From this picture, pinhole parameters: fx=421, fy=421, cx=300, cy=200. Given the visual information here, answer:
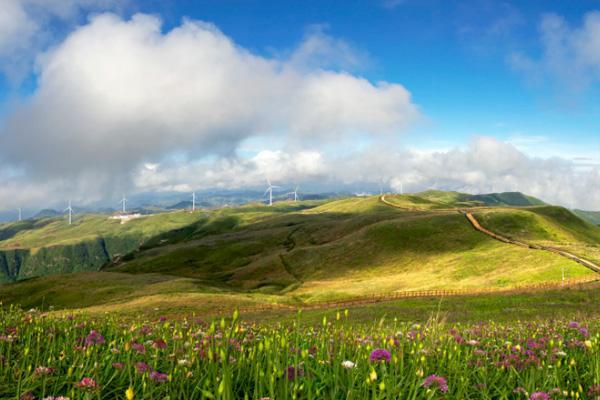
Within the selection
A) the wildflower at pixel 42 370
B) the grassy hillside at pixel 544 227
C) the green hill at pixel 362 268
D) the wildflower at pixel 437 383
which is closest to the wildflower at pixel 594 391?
the wildflower at pixel 437 383

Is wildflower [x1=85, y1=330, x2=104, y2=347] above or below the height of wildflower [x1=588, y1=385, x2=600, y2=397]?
above

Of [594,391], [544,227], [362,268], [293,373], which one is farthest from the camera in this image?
[544,227]

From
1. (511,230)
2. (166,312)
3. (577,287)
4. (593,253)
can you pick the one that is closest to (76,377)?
(166,312)

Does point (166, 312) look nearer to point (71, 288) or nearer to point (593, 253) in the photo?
point (71, 288)

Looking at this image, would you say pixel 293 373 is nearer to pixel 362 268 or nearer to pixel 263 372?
pixel 263 372

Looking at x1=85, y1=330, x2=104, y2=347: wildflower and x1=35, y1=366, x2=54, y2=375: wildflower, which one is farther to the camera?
x1=85, y1=330, x2=104, y2=347: wildflower

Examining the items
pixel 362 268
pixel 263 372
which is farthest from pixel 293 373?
pixel 362 268

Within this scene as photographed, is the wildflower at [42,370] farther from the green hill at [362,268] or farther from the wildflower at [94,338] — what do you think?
the green hill at [362,268]

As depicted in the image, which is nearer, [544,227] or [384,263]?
[384,263]

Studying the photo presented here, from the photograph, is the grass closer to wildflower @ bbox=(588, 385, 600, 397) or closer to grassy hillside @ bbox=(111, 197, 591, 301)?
wildflower @ bbox=(588, 385, 600, 397)

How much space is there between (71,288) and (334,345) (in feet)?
452

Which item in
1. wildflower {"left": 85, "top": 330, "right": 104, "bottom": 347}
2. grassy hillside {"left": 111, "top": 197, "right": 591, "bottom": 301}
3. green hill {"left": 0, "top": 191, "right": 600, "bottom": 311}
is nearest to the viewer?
wildflower {"left": 85, "top": 330, "right": 104, "bottom": 347}

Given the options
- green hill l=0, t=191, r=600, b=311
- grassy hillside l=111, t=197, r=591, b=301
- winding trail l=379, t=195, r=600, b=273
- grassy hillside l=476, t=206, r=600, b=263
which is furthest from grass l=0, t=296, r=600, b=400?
grassy hillside l=476, t=206, r=600, b=263

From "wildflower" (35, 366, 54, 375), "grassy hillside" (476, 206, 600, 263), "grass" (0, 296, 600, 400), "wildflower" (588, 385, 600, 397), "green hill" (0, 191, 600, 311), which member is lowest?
"green hill" (0, 191, 600, 311)
